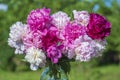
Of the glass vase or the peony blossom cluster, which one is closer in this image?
the peony blossom cluster

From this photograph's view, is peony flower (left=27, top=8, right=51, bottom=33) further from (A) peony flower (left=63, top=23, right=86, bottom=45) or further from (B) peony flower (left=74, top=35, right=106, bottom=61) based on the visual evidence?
(B) peony flower (left=74, top=35, right=106, bottom=61)

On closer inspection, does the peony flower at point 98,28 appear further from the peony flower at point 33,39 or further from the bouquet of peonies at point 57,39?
the peony flower at point 33,39

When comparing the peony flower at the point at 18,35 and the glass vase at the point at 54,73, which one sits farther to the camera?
the glass vase at the point at 54,73

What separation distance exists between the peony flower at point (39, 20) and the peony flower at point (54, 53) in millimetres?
157

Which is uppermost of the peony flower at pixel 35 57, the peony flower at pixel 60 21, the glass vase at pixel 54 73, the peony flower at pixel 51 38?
the peony flower at pixel 60 21

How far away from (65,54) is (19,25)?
406 mm

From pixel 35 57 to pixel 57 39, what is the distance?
208 mm

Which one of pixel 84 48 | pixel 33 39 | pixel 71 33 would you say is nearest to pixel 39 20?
pixel 33 39

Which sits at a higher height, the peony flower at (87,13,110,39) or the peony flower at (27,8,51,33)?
the peony flower at (27,8,51,33)

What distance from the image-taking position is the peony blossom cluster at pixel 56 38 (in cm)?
366

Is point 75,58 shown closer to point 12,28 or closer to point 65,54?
point 65,54

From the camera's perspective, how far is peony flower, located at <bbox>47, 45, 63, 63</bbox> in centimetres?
362

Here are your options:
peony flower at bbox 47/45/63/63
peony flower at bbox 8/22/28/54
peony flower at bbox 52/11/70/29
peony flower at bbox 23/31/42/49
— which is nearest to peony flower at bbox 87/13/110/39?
peony flower at bbox 52/11/70/29

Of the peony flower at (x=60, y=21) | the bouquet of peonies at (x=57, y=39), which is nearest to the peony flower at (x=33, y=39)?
the bouquet of peonies at (x=57, y=39)
